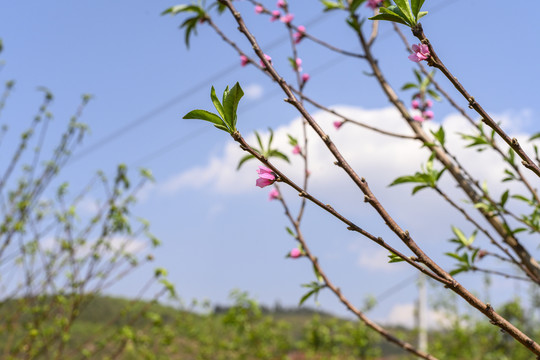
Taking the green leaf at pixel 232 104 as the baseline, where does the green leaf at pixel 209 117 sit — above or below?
below

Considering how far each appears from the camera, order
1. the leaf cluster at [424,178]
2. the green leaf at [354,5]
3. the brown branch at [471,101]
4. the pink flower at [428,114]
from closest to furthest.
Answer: the brown branch at [471,101] → the leaf cluster at [424,178] → the green leaf at [354,5] → the pink flower at [428,114]

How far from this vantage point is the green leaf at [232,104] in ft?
2.84

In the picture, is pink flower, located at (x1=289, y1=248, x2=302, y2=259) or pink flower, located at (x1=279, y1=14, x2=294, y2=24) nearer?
pink flower, located at (x1=289, y1=248, x2=302, y2=259)

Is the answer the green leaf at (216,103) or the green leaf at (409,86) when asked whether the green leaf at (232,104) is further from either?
the green leaf at (409,86)

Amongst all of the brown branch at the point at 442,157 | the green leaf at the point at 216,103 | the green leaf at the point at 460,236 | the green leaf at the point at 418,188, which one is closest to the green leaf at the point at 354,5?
the brown branch at the point at 442,157

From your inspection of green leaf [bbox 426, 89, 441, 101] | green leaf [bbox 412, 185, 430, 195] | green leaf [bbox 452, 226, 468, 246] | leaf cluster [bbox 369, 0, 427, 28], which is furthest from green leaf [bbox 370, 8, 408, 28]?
green leaf [bbox 426, 89, 441, 101]

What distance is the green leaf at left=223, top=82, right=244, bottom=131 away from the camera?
866mm

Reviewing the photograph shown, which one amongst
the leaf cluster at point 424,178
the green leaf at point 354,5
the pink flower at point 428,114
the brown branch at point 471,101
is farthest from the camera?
the pink flower at point 428,114

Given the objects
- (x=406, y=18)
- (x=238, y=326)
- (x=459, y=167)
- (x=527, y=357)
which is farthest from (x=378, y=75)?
(x=527, y=357)

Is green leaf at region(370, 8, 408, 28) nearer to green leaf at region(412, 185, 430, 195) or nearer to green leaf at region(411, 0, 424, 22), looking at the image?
green leaf at region(411, 0, 424, 22)

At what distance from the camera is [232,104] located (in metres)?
0.88

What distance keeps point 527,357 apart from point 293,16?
30.1 ft

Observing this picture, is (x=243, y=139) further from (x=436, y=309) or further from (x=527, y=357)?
(x=436, y=309)

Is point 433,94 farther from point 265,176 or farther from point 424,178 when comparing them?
point 265,176
